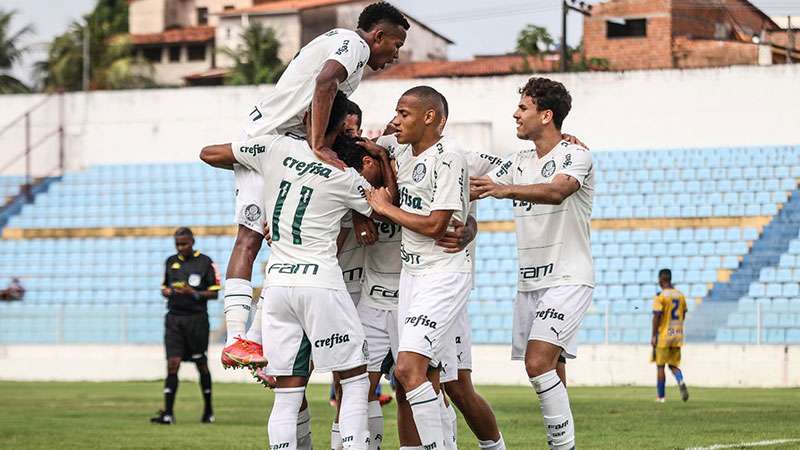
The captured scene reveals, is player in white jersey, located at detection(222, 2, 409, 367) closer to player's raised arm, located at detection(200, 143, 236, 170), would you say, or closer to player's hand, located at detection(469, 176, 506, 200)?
player's raised arm, located at detection(200, 143, 236, 170)

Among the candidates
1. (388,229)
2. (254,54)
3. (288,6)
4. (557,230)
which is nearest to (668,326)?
(557,230)

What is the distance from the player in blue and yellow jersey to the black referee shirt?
7.06m

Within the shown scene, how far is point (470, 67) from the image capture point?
5738cm

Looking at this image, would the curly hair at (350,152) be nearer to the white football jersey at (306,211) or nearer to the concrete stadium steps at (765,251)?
the white football jersey at (306,211)

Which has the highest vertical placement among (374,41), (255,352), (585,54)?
(585,54)

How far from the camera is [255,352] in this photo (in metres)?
8.44

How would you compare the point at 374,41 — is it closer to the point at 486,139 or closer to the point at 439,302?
the point at 439,302

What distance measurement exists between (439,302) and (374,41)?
1.97 m

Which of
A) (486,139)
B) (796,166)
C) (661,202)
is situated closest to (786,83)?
(796,166)

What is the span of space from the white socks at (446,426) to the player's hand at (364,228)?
1.06 meters

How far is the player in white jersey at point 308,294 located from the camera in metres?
8.33

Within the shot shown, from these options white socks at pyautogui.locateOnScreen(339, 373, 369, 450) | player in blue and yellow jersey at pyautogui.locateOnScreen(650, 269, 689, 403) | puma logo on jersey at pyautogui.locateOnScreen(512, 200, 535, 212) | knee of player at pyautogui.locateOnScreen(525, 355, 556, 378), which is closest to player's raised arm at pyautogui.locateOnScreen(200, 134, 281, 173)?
white socks at pyautogui.locateOnScreen(339, 373, 369, 450)

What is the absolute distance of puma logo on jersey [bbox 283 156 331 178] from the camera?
8414 millimetres

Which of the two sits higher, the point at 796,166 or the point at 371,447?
the point at 796,166
